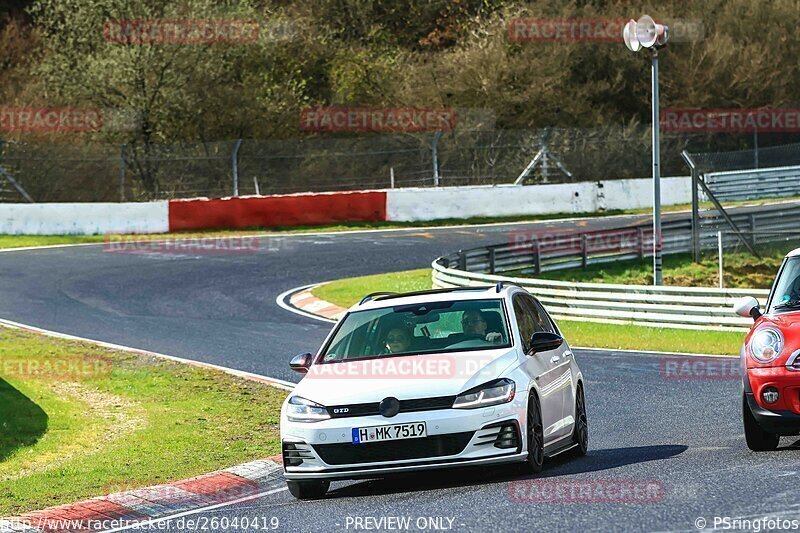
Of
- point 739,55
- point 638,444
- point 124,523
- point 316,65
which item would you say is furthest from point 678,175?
point 124,523

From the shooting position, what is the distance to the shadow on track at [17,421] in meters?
12.8

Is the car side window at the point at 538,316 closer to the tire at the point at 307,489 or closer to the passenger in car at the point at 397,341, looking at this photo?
the passenger in car at the point at 397,341

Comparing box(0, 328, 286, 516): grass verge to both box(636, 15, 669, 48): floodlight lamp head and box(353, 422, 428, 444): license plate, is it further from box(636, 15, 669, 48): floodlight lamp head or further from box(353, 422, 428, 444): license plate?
box(636, 15, 669, 48): floodlight lamp head

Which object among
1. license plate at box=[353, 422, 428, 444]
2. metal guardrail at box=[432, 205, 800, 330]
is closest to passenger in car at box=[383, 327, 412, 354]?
license plate at box=[353, 422, 428, 444]

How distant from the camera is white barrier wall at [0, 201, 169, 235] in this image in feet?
117

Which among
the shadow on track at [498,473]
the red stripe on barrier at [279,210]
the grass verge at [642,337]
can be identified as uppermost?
the shadow on track at [498,473]

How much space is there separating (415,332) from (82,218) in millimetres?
27240

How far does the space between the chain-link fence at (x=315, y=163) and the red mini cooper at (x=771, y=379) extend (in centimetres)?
3027

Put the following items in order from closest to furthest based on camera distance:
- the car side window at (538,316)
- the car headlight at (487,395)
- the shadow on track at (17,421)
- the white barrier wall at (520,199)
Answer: the car headlight at (487,395) < the car side window at (538,316) < the shadow on track at (17,421) < the white barrier wall at (520,199)

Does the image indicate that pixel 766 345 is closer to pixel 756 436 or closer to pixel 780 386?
pixel 780 386

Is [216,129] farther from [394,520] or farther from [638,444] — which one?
[394,520]

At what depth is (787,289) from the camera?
418 inches

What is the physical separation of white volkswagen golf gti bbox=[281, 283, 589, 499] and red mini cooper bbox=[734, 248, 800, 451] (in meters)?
1.41

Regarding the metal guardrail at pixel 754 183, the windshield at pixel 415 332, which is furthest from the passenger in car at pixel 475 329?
the metal guardrail at pixel 754 183
